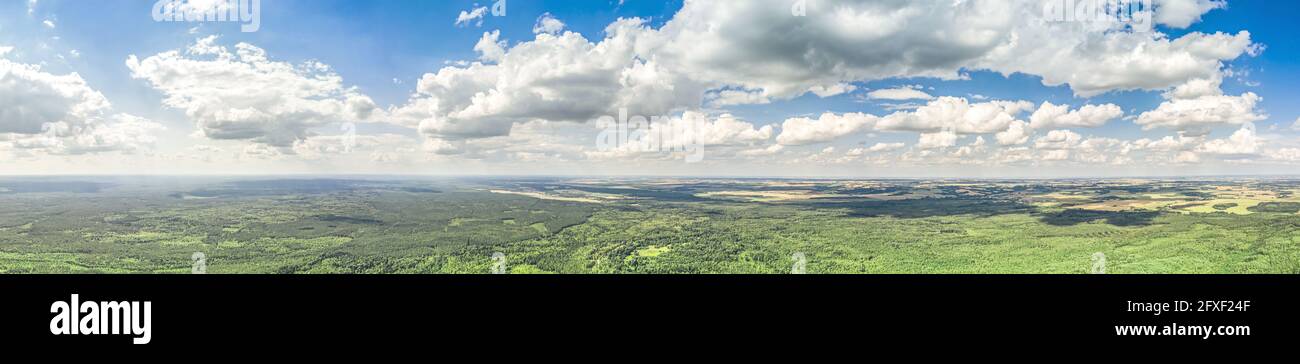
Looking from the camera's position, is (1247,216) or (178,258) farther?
(1247,216)

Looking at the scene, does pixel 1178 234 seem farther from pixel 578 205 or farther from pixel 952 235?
pixel 578 205

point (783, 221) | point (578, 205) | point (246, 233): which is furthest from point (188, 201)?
point (783, 221)

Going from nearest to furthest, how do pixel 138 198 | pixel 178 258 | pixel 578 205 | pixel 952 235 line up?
pixel 178 258
pixel 952 235
pixel 578 205
pixel 138 198

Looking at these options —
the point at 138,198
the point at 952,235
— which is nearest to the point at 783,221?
the point at 952,235
